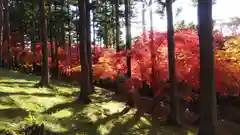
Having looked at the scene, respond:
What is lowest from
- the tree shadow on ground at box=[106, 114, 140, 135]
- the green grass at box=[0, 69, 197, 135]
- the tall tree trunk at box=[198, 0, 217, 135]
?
the tree shadow on ground at box=[106, 114, 140, 135]

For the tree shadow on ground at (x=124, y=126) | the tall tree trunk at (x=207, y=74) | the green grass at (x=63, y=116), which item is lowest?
the tree shadow on ground at (x=124, y=126)

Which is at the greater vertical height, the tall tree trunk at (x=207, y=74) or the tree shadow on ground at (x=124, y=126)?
the tall tree trunk at (x=207, y=74)

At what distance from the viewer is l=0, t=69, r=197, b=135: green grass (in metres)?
13.6

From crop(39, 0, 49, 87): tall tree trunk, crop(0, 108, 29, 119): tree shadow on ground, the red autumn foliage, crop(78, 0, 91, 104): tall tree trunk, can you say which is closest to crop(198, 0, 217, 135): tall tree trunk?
crop(0, 108, 29, 119): tree shadow on ground

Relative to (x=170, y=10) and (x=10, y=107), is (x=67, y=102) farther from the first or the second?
(x=170, y=10)

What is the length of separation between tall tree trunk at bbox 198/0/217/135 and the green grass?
501 cm

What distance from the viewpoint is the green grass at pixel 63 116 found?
1357cm

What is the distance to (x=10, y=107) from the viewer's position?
589 inches

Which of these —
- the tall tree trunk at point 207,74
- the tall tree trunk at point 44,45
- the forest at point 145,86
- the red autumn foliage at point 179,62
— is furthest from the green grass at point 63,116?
the tall tree trunk at point 207,74

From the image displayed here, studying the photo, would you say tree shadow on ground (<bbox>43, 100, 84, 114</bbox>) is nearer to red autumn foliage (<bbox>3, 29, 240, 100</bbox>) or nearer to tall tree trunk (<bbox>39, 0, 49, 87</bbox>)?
tall tree trunk (<bbox>39, 0, 49, 87</bbox>)

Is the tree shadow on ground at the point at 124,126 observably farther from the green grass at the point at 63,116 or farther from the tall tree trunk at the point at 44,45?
the tall tree trunk at the point at 44,45

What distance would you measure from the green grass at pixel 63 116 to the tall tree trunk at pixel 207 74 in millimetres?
5009

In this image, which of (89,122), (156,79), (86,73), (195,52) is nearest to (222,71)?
(195,52)

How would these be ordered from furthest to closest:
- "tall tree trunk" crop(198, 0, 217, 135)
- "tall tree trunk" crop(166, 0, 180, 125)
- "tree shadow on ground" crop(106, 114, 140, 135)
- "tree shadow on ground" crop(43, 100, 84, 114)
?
1. "tall tree trunk" crop(166, 0, 180, 125)
2. "tree shadow on ground" crop(43, 100, 84, 114)
3. "tree shadow on ground" crop(106, 114, 140, 135)
4. "tall tree trunk" crop(198, 0, 217, 135)
